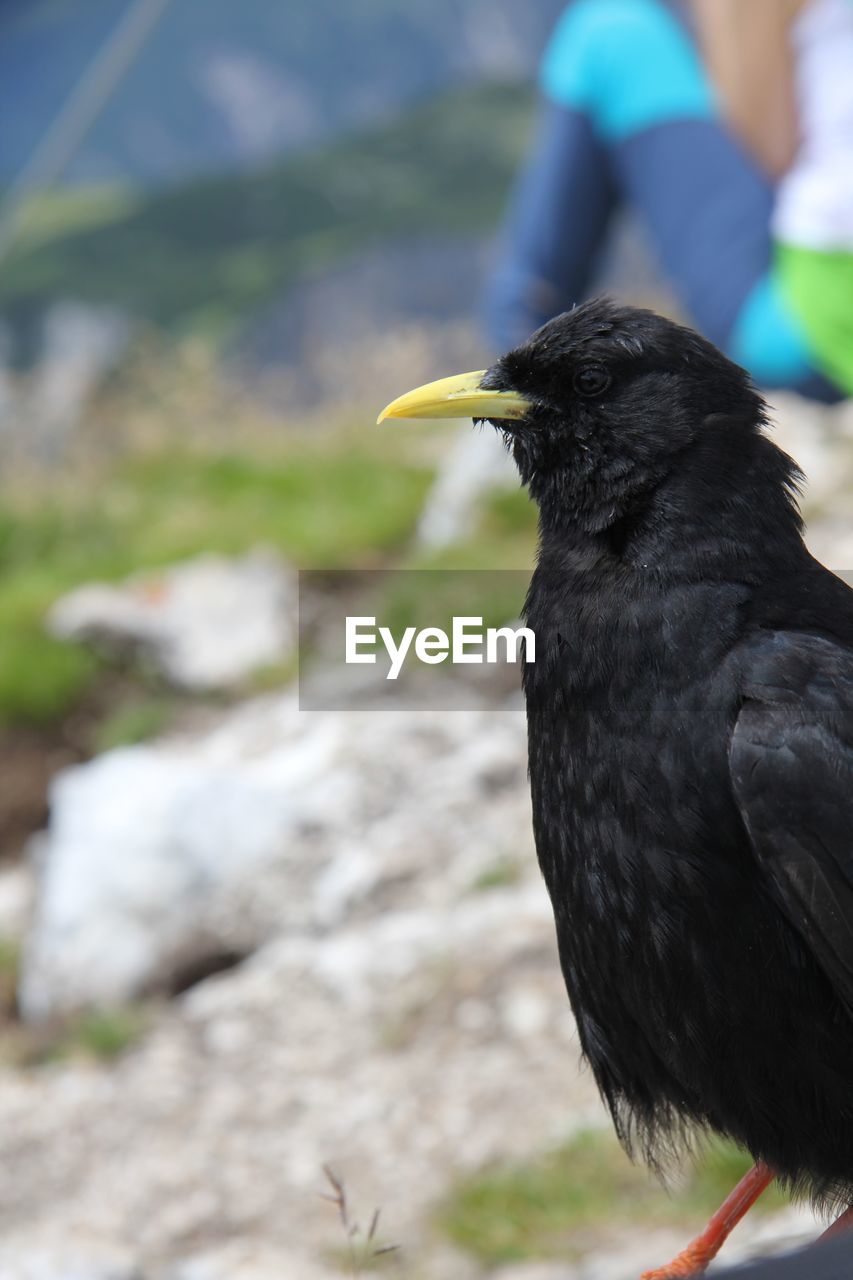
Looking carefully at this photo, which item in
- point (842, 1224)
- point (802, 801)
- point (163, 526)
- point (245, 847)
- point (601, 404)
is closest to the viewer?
point (802, 801)

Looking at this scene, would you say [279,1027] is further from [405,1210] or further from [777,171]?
[777,171]

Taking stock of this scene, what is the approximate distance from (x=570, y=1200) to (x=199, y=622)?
3402mm

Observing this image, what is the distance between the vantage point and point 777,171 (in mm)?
4438

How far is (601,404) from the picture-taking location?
2.29 metres

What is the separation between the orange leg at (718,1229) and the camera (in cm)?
229

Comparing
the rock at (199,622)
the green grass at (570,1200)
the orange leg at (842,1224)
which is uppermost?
the rock at (199,622)

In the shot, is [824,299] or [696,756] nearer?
[696,756]

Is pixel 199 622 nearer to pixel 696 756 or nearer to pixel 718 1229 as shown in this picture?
pixel 718 1229

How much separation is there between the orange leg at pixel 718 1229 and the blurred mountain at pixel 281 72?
7.99 metres

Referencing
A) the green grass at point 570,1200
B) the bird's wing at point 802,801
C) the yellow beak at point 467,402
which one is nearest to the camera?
the bird's wing at point 802,801

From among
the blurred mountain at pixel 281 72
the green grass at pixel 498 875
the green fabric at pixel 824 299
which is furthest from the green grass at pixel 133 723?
the blurred mountain at pixel 281 72

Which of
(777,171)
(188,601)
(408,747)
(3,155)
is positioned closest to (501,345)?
(777,171)

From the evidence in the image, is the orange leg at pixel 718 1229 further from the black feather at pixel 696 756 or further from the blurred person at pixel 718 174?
the blurred person at pixel 718 174

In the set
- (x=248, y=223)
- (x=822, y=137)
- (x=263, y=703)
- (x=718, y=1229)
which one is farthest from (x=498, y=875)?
(x=248, y=223)
